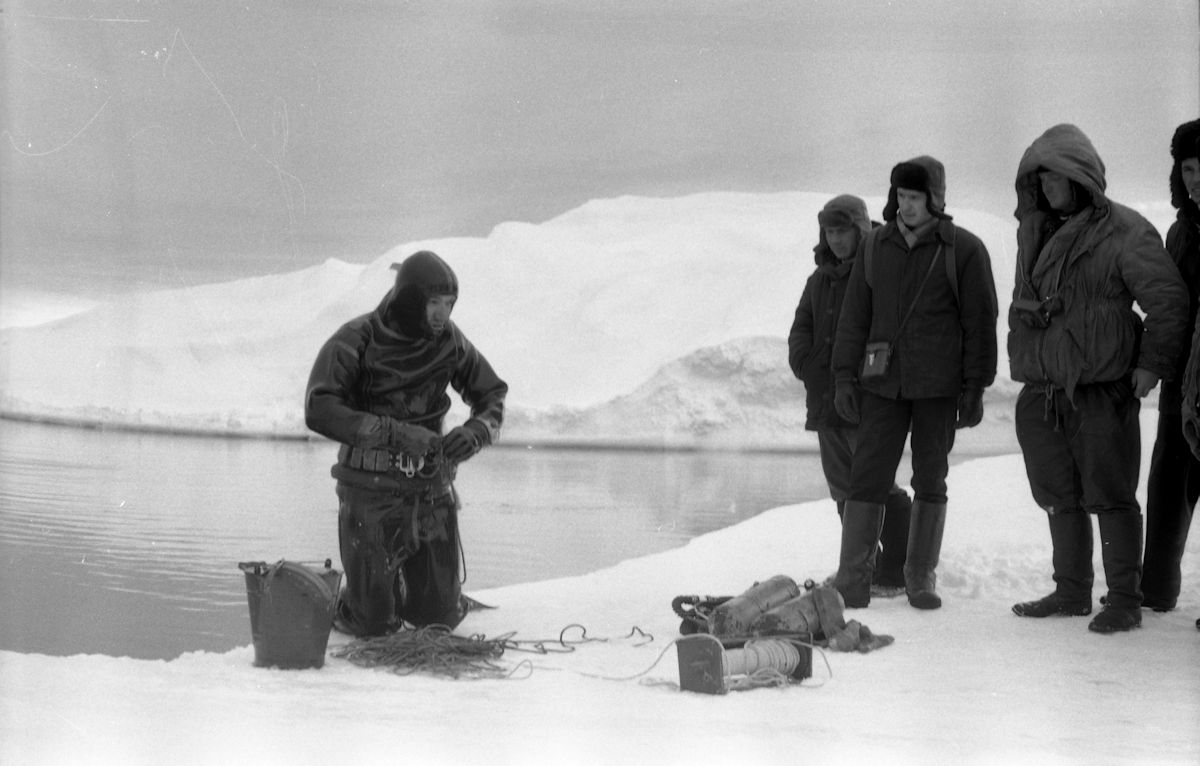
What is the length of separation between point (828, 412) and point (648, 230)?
3.26 ft

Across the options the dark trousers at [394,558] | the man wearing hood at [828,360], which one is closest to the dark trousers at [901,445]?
the man wearing hood at [828,360]

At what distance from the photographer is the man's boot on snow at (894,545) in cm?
403

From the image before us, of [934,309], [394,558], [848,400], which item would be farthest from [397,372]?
[934,309]

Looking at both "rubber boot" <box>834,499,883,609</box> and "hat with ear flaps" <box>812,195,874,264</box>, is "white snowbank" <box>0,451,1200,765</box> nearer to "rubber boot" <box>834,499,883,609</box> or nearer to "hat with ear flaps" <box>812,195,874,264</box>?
"rubber boot" <box>834,499,883,609</box>

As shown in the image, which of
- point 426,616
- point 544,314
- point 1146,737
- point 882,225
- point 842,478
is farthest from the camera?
point 544,314

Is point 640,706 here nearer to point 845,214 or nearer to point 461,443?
point 461,443

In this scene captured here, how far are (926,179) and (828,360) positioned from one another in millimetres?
686

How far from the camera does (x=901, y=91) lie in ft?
14.4

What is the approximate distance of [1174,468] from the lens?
371cm

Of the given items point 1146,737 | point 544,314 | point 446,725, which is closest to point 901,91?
point 544,314

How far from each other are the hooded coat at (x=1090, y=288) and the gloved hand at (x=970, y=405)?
131 millimetres

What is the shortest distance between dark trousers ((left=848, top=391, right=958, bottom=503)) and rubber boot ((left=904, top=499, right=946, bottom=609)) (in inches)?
1.4

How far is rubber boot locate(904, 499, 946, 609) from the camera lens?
3832 millimetres

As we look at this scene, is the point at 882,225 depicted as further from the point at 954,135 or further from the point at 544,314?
the point at 544,314
